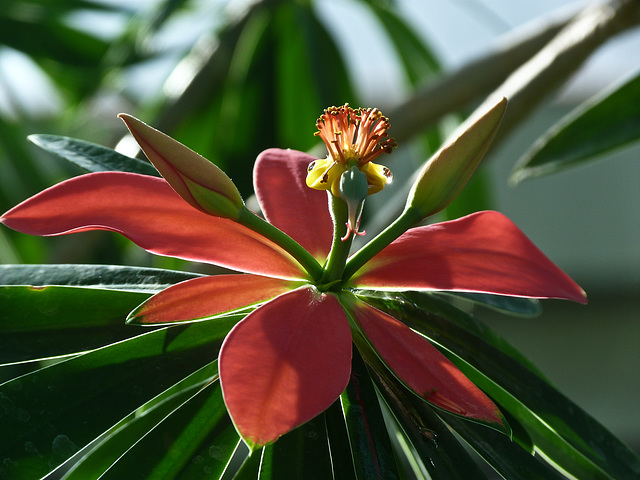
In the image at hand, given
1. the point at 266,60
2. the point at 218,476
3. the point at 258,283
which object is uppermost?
the point at 266,60

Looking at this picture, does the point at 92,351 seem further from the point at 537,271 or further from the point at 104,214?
the point at 537,271

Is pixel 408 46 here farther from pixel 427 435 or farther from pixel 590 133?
pixel 427 435

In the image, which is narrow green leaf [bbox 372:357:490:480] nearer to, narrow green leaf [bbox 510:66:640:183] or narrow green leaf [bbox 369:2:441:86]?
narrow green leaf [bbox 510:66:640:183]

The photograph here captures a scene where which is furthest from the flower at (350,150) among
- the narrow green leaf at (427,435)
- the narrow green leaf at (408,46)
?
the narrow green leaf at (408,46)

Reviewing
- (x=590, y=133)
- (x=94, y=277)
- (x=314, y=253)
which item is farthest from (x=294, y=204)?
(x=590, y=133)

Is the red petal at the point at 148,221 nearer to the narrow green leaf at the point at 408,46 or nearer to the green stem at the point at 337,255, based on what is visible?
the green stem at the point at 337,255

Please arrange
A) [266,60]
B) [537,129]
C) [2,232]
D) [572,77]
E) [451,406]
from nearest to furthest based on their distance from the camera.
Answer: [451,406] → [572,77] → [2,232] → [266,60] → [537,129]

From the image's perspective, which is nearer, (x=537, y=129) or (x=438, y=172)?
(x=438, y=172)

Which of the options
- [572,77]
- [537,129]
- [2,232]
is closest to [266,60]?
[2,232]
